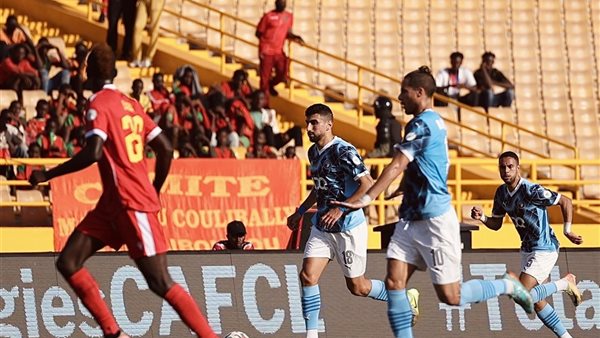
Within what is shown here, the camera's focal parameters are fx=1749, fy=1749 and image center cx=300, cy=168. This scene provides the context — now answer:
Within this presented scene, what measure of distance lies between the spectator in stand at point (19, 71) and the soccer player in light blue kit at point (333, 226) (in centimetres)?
1054

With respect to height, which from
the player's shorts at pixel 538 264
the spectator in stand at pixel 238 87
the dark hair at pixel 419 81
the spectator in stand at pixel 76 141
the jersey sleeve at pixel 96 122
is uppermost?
the spectator in stand at pixel 238 87

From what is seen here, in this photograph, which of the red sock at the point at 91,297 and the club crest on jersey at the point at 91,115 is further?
the red sock at the point at 91,297

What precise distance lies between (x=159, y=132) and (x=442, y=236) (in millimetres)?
2131

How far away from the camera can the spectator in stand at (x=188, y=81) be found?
24.9 m

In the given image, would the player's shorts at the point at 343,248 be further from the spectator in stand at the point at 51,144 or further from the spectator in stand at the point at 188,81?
the spectator in stand at the point at 188,81

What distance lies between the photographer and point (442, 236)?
12.3 meters

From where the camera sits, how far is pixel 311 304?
14.2 metres

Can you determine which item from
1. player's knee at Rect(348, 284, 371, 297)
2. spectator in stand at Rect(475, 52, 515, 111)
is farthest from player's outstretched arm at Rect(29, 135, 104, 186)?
spectator in stand at Rect(475, 52, 515, 111)

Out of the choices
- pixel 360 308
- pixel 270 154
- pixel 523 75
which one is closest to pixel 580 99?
Answer: pixel 523 75

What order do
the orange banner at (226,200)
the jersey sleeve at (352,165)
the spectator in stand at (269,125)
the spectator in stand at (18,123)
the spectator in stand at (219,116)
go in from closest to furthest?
the jersey sleeve at (352,165) < the orange banner at (226,200) < the spectator in stand at (18,123) < the spectator in stand at (219,116) < the spectator in stand at (269,125)

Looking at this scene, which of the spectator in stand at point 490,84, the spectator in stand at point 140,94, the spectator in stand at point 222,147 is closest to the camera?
the spectator in stand at point 222,147

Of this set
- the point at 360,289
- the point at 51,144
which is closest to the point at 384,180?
the point at 360,289

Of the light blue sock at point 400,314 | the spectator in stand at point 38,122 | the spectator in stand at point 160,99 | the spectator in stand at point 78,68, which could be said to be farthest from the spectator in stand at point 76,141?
the light blue sock at point 400,314

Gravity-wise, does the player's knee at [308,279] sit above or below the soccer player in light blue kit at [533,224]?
below
